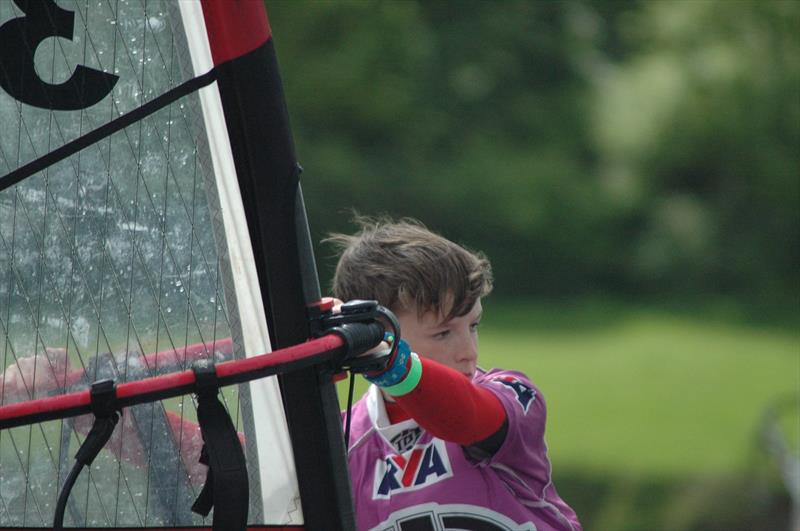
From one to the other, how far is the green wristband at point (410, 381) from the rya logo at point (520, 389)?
337 millimetres

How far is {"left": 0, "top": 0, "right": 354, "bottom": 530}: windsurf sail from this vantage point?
1397 millimetres

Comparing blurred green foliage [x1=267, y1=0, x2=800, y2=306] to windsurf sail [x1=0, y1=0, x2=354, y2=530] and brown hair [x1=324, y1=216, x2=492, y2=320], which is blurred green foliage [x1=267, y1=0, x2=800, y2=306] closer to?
brown hair [x1=324, y1=216, x2=492, y2=320]

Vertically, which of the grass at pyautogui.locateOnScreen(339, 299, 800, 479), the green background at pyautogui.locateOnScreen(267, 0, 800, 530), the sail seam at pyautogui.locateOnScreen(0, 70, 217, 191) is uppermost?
the sail seam at pyautogui.locateOnScreen(0, 70, 217, 191)

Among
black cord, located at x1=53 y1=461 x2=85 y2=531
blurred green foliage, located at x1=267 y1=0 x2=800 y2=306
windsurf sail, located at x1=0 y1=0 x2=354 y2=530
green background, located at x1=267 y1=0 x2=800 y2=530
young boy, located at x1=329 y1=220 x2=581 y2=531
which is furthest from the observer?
blurred green foliage, located at x1=267 y1=0 x2=800 y2=306

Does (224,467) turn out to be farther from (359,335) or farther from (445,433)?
(445,433)

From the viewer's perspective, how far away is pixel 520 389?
5.99 ft

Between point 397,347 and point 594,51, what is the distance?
11577mm

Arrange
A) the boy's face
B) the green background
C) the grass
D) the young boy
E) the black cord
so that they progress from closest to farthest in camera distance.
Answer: the black cord → the young boy → the boy's face → the grass → the green background

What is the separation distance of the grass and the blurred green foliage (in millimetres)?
291

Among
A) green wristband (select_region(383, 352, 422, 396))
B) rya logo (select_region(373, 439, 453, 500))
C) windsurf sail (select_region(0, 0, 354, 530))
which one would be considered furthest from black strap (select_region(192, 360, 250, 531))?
rya logo (select_region(373, 439, 453, 500))

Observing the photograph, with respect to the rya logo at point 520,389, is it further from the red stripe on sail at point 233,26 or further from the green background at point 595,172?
the green background at point 595,172

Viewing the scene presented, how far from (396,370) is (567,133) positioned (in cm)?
1129

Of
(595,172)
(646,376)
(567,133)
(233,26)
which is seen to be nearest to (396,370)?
(233,26)

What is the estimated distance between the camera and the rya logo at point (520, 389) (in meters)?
1.81
